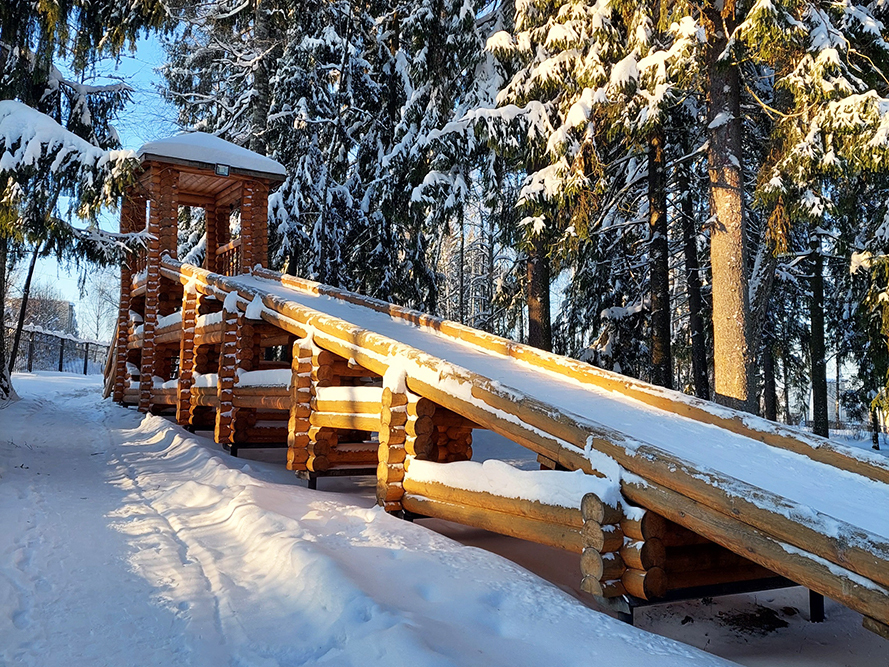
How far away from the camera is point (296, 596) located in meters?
4.41

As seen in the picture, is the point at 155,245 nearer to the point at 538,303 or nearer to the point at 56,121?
the point at 56,121

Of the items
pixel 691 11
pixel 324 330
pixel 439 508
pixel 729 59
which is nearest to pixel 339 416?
pixel 324 330

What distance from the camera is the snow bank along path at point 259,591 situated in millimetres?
3689

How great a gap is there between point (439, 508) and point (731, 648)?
2534 mm

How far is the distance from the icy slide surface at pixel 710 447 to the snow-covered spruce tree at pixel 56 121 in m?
4.51

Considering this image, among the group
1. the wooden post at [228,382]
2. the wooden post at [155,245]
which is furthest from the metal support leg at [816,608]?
the wooden post at [155,245]

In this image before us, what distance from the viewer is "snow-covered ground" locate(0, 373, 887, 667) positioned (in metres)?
3.72

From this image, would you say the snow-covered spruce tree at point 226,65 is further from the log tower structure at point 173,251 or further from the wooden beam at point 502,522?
the wooden beam at point 502,522

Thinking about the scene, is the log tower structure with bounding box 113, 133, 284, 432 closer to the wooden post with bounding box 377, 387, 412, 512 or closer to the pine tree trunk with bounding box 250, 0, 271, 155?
the pine tree trunk with bounding box 250, 0, 271, 155

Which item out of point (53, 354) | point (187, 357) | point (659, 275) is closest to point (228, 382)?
point (187, 357)

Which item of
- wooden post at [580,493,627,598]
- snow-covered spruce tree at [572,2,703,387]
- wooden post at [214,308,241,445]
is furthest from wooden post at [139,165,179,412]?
wooden post at [580,493,627,598]

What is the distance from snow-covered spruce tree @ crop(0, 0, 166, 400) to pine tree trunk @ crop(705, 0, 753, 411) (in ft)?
25.6

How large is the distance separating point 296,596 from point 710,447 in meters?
3.16

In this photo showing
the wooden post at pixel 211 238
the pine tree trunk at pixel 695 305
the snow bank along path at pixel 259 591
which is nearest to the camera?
the snow bank along path at pixel 259 591
